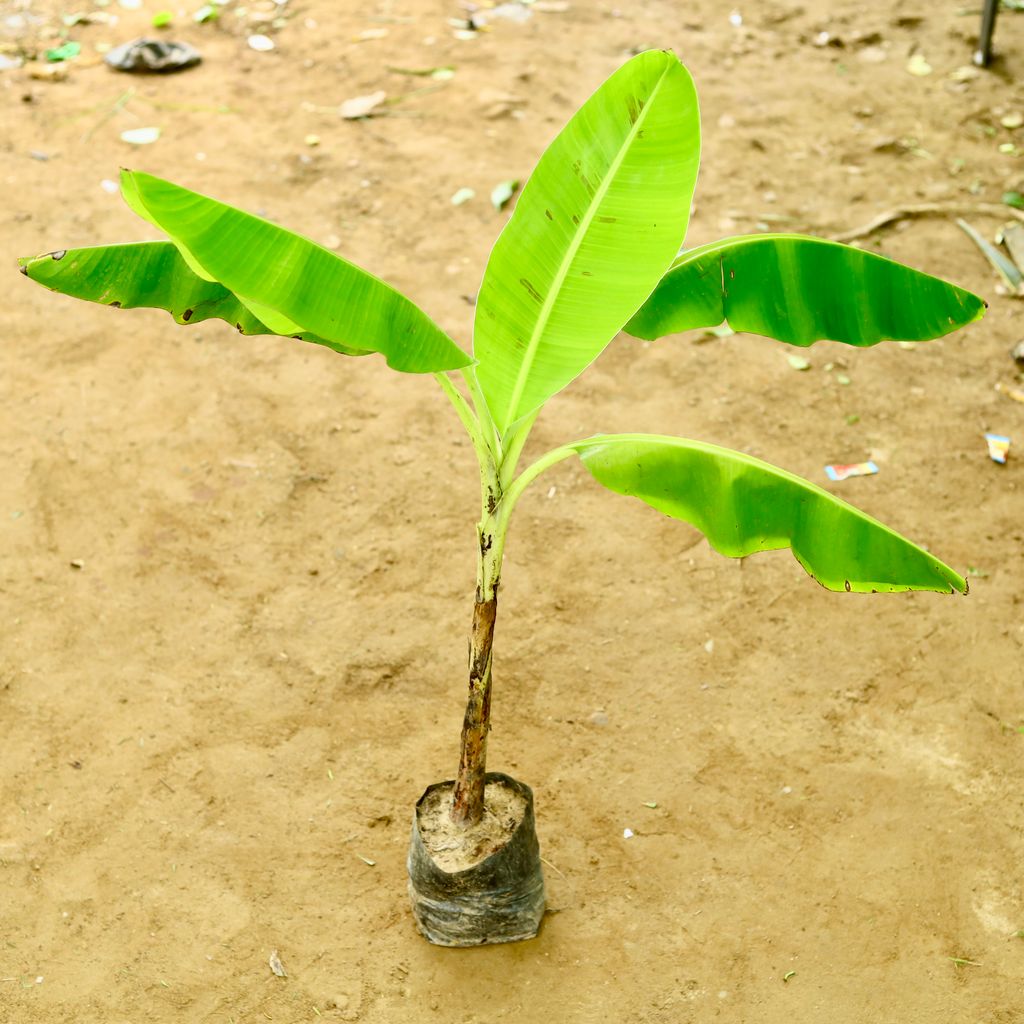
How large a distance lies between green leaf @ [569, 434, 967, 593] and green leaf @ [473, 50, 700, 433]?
208mm

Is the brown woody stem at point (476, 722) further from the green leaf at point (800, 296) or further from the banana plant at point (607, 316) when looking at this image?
the green leaf at point (800, 296)

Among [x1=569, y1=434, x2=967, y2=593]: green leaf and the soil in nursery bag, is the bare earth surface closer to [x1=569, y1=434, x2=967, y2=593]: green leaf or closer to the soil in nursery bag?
the soil in nursery bag

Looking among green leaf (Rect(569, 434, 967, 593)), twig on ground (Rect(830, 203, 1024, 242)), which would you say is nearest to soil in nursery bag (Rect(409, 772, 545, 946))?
green leaf (Rect(569, 434, 967, 593))

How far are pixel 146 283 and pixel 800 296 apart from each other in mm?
1264

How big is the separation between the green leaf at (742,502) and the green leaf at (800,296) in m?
0.35

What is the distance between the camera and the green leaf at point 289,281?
1753 mm

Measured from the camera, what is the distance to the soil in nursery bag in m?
2.30

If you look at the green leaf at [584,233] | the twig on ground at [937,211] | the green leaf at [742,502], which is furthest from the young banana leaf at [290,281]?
the twig on ground at [937,211]

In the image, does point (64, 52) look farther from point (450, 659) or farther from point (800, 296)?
point (800, 296)

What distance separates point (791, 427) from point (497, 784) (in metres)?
1.92

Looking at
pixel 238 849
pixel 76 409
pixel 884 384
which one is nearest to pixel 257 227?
pixel 238 849

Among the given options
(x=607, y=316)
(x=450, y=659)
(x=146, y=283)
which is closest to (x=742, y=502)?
(x=607, y=316)

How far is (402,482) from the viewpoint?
12.0ft

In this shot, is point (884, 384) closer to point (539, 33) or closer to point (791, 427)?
point (791, 427)
